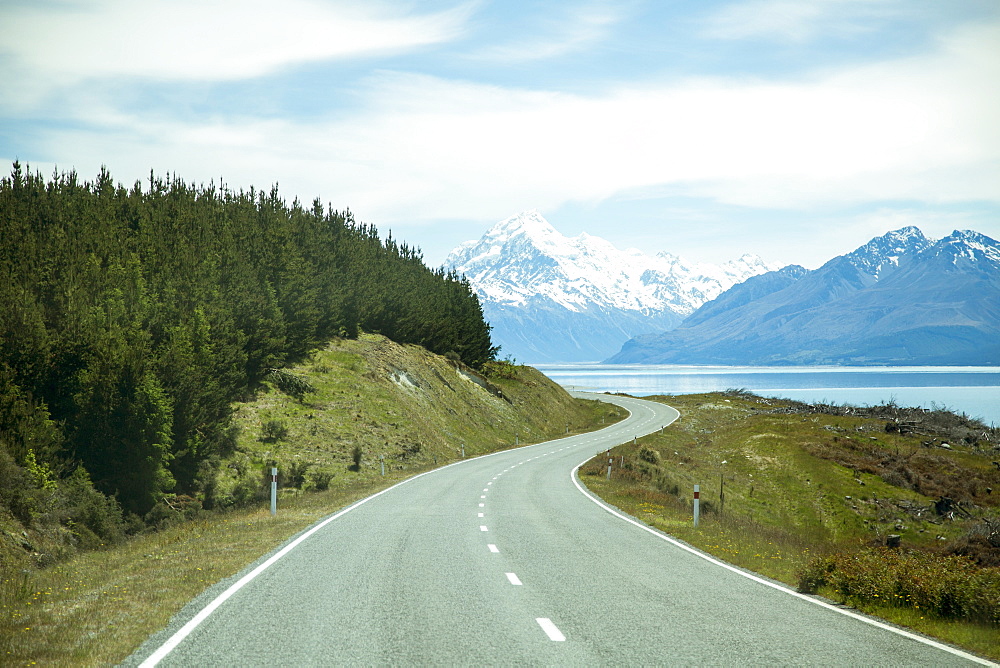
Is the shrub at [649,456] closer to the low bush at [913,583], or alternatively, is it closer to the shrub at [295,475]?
the shrub at [295,475]

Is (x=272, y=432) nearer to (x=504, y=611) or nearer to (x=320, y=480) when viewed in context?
(x=320, y=480)

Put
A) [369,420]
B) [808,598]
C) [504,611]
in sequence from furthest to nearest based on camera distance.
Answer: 1. [369,420]
2. [808,598]
3. [504,611]

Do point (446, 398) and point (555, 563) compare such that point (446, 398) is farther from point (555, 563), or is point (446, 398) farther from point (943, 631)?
point (943, 631)

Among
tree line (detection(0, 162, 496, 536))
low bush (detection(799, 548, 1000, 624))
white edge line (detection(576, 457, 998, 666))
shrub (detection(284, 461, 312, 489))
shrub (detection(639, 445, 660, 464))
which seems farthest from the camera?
shrub (detection(639, 445, 660, 464))

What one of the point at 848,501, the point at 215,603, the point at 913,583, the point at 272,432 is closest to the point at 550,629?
the point at 215,603

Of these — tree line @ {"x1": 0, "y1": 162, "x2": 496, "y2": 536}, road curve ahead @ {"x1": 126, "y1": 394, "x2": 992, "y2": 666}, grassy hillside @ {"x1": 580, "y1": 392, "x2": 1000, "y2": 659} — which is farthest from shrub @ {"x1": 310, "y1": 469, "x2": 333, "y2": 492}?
road curve ahead @ {"x1": 126, "y1": 394, "x2": 992, "y2": 666}

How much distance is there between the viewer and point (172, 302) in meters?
30.6

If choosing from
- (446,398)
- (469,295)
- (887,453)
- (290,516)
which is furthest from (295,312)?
(469,295)

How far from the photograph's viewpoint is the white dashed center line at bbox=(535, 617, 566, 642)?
8289 millimetres

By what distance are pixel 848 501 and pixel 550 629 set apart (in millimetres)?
36657

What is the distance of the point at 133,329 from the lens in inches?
985

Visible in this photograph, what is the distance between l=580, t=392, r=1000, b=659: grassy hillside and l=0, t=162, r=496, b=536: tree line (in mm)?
15099

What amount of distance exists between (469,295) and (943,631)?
86.1 m

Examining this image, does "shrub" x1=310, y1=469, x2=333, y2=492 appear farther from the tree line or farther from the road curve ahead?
the road curve ahead
